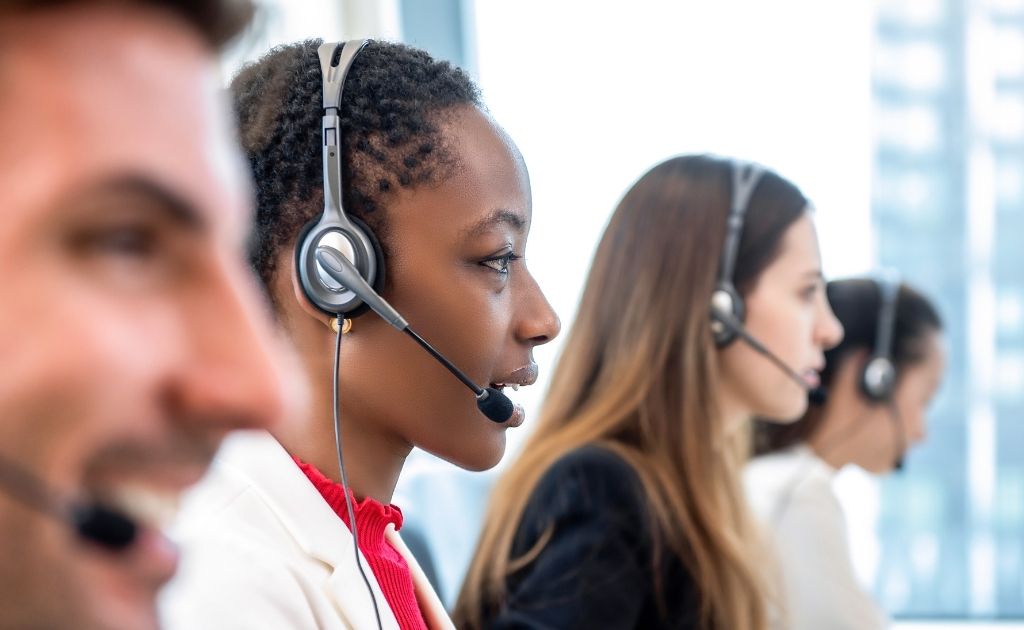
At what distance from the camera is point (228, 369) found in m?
0.31

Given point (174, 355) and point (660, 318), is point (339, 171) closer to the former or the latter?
point (174, 355)

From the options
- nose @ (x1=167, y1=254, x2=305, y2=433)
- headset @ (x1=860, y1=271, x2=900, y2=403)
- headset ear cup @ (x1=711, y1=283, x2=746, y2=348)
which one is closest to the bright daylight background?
headset @ (x1=860, y1=271, x2=900, y2=403)

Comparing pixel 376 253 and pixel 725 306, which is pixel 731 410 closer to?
pixel 725 306

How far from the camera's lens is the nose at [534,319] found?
0.90 m

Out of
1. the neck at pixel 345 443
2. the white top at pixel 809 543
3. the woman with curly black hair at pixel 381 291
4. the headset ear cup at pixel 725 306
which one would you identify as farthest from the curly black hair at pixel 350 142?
the white top at pixel 809 543

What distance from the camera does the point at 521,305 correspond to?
90 centimetres

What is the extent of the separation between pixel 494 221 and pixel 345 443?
0.22m

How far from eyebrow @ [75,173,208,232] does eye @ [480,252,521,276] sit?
56cm

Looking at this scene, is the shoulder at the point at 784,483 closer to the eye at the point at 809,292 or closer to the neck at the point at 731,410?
the neck at the point at 731,410

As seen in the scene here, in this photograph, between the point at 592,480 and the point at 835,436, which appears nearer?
the point at 592,480

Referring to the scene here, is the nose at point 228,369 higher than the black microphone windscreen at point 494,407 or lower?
higher

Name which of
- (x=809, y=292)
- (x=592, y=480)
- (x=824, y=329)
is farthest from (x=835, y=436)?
(x=592, y=480)

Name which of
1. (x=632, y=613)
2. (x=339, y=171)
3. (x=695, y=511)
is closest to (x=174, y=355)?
(x=339, y=171)

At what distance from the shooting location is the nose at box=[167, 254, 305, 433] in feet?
0.99
